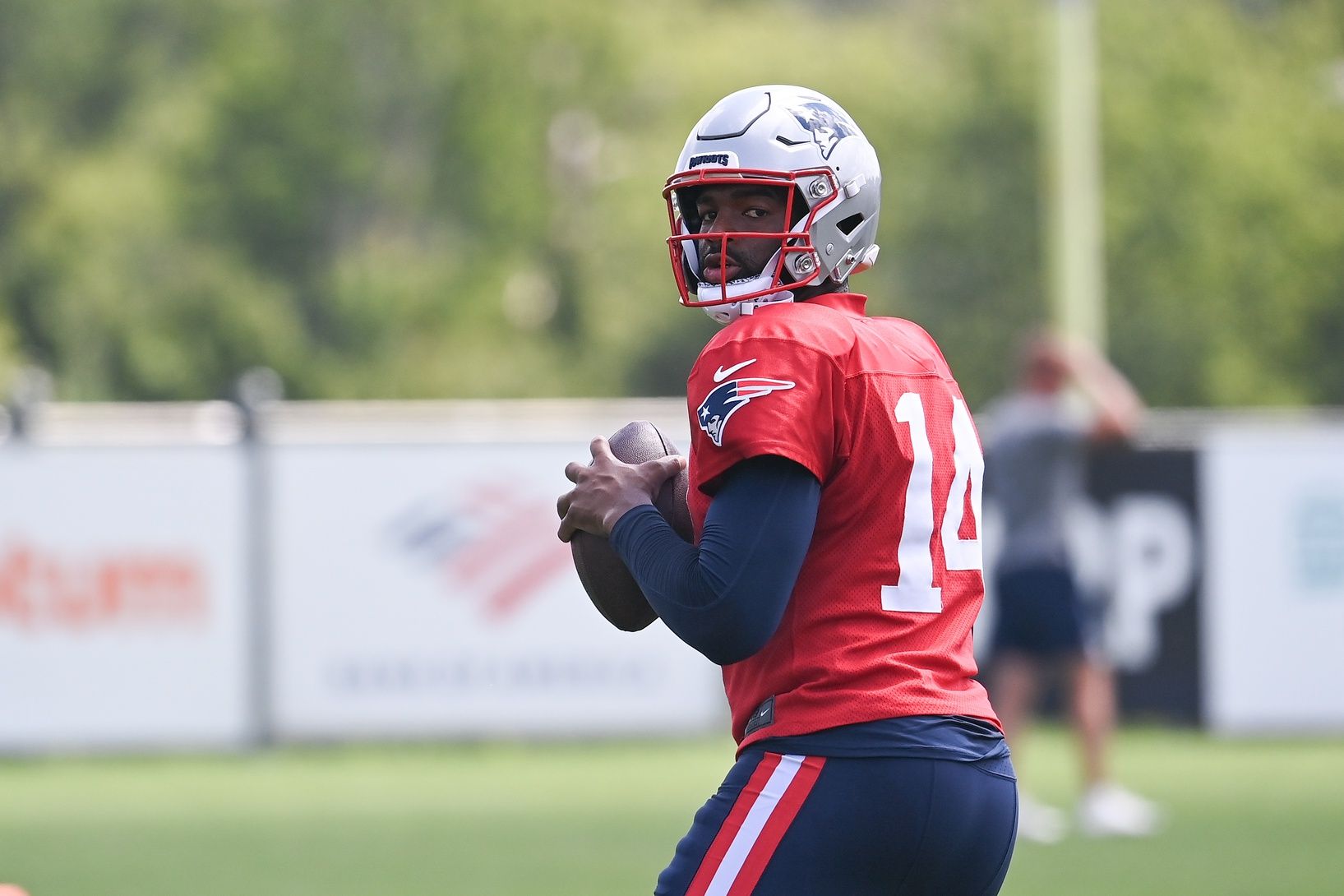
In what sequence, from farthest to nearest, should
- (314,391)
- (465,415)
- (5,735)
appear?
(314,391)
(465,415)
(5,735)

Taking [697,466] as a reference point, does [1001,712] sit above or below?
below

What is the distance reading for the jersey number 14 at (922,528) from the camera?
118 inches

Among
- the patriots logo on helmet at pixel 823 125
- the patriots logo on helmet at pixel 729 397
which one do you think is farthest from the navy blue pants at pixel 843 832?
the patriots logo on helmet at pixel 823 125

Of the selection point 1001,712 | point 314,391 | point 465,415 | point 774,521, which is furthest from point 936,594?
point 314,391

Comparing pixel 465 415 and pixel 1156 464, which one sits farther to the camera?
pixel 465 415

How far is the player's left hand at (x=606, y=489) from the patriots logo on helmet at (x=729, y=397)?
0.28 meters

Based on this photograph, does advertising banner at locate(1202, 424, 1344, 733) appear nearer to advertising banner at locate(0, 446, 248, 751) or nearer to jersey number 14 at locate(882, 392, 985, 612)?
advertising banner at locate(0, 446, 248, 751)

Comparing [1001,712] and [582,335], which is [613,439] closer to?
[1001,712]

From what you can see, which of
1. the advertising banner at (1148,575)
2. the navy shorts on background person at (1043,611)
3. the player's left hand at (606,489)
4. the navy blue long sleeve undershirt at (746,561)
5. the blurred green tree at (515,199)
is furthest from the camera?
the blurred green tree at (515,199)

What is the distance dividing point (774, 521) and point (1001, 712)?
5774 mm

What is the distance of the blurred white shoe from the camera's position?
818cm

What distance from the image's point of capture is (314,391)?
37.6 m

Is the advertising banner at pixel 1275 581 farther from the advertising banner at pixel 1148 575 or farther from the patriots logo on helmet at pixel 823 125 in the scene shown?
the patriots logo on helmet at pixel 823 125

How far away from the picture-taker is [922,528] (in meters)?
3.02
